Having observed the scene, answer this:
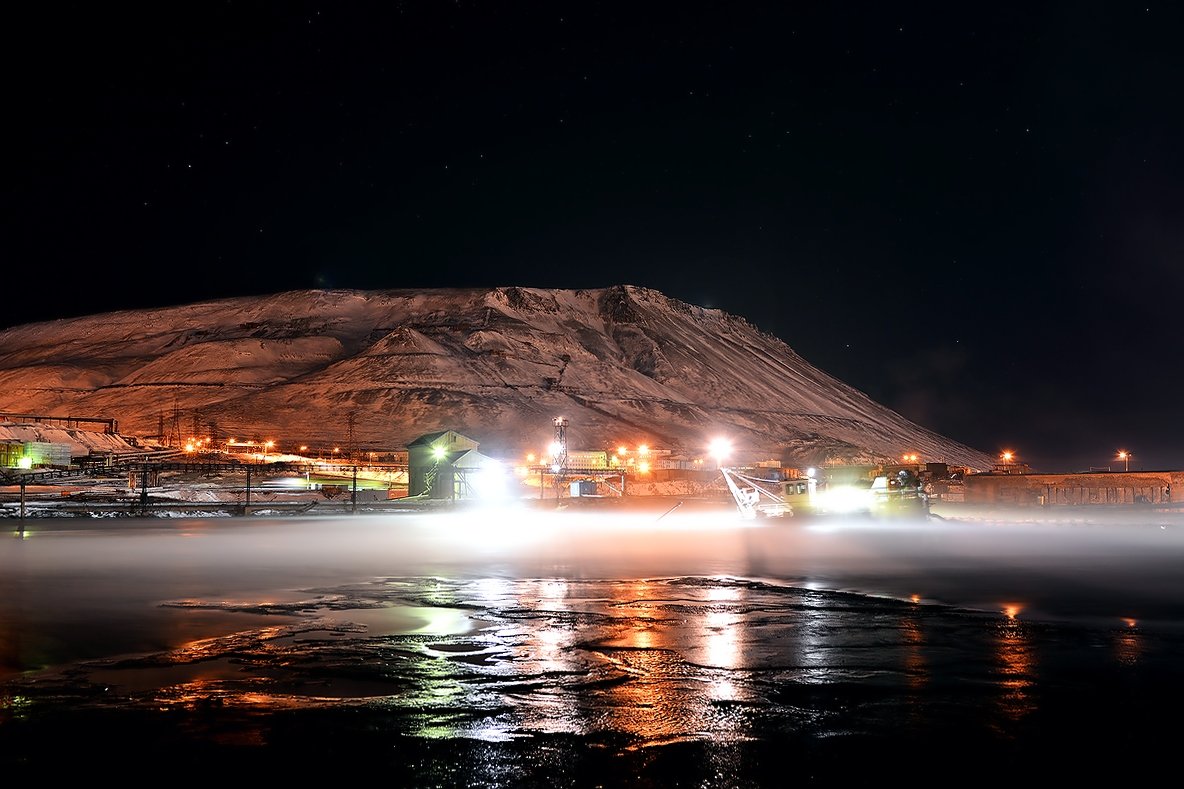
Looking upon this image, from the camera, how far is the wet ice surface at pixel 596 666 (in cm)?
816

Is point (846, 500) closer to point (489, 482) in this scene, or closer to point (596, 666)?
point (489, 482)

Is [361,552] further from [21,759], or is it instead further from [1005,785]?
[1005,785]

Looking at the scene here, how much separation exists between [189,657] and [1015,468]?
19517 centimetres

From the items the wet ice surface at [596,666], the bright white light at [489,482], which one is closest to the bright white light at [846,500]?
the wet ice surface at [596,666]

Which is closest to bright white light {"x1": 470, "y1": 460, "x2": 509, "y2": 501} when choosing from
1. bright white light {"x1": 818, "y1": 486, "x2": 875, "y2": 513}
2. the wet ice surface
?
bright white light {"x1": 818, "y1": 486, "x2": 875, "y2": 513}

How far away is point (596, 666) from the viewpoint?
1170 centimetres

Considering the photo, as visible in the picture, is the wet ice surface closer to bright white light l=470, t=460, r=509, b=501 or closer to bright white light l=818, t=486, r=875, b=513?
bright white light l=818, t=486, r=875, b=513

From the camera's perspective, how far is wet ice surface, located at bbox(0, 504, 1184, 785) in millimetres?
8164

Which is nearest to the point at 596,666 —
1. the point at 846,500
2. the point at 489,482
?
the point at 846,500

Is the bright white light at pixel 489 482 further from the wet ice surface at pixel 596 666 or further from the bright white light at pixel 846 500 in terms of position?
the wet ice surface at pixel 596 666

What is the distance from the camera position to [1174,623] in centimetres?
1520

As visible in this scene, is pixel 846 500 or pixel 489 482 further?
pixel 489 482

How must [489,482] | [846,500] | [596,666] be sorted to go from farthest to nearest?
1. [489,482]
2. [846,500]
3. [596,666]

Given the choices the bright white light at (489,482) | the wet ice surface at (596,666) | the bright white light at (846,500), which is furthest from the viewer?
the bright white light at (489,482)
